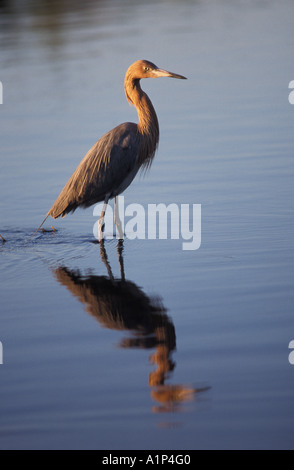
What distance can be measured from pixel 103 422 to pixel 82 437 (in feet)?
0.55

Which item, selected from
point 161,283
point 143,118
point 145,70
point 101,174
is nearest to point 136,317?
point 161,283

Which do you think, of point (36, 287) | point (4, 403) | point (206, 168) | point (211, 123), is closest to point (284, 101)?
point (211, 123)

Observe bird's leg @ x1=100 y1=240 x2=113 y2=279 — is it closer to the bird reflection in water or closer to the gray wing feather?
the bird reflection in water

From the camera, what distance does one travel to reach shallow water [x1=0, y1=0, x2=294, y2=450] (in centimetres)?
440

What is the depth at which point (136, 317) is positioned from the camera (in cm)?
579

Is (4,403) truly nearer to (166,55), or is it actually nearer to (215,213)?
(215,213)

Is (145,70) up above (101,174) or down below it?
above

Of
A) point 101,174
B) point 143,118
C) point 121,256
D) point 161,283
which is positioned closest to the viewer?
point 161,283

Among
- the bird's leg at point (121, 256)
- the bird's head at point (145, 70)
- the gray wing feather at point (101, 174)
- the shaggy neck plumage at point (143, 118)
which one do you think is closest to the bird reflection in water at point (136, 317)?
the bird's leg at point (121, 256)

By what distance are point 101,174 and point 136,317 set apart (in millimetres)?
2704

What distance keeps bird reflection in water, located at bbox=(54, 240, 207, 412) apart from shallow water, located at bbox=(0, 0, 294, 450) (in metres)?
0.01

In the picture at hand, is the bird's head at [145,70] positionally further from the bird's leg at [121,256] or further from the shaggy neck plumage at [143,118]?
the bird's leg at [121,256]

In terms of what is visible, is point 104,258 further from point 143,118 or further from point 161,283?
point 143,118

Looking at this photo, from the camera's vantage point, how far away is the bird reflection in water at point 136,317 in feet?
15.2
